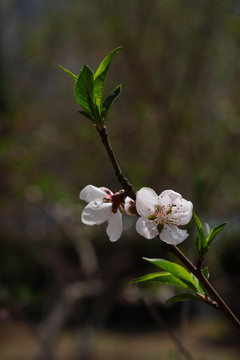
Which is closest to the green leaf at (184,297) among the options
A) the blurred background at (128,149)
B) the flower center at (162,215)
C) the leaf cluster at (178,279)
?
the leaf cluster at (178,279)

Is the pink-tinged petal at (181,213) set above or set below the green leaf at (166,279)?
above

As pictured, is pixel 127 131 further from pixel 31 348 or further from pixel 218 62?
pixel 31 348

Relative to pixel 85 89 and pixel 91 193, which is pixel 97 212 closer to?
pixel 91 193

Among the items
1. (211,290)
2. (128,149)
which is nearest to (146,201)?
(211,290)

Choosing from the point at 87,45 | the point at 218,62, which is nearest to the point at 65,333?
the point at 87,45

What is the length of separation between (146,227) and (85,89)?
211 millimetres

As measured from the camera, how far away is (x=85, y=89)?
0.58 metres

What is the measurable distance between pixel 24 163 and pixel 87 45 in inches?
110

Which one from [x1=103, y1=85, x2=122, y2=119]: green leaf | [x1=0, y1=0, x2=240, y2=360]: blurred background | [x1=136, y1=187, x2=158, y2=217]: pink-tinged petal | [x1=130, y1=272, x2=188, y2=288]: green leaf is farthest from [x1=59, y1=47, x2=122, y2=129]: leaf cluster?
[x1=0, y1=0, x2=240, y2=360]: blurred background

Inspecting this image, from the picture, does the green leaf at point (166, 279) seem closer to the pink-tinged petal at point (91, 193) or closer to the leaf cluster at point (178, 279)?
the leaf cluster at point (178, 279)

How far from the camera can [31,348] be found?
668 centimetres

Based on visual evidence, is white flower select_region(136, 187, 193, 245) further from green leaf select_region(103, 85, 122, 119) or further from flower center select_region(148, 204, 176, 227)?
green leaf select_region(103, 85, 122, 119)

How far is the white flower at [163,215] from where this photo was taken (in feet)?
1.96

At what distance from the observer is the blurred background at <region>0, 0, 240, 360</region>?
8.84 feet
